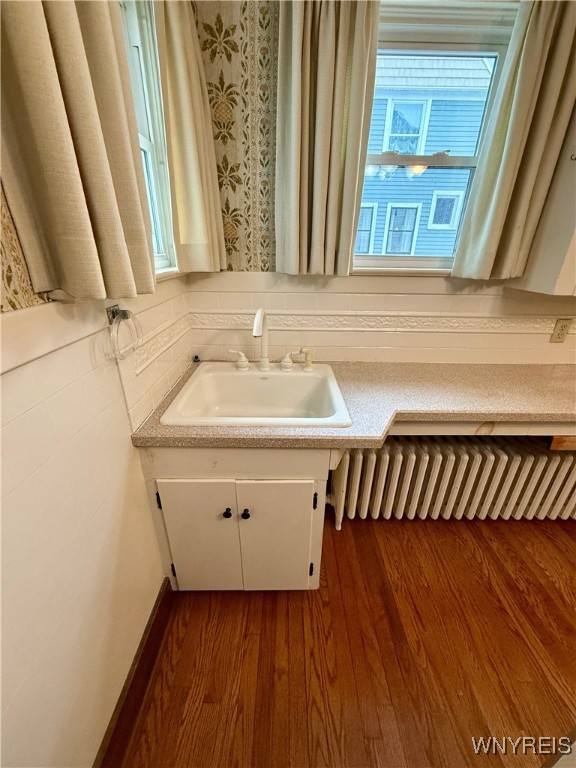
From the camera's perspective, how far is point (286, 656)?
3.45ft

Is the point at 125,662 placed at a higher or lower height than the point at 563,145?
lower

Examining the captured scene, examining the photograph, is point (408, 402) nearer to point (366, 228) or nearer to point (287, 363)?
point (287, 363)

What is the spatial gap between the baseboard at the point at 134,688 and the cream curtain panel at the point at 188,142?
1.34 metres

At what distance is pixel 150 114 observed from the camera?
3.42 ft

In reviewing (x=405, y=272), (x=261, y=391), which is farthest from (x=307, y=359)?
(x=405, y=272)

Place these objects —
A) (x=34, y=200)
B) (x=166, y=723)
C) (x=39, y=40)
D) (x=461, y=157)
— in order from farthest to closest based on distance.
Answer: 1. (x=461, y=157)
2. (x=166, y=723)
3. (x=34, y=200)
4. (x=39, y=40)

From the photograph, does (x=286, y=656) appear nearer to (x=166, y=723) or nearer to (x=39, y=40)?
(x=166, y=723)

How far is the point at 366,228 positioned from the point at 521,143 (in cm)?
60

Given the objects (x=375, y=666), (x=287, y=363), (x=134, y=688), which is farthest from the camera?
(x=287, y=363)

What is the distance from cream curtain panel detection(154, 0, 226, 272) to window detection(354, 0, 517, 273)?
0.68 m

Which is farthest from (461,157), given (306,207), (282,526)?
(282,526)

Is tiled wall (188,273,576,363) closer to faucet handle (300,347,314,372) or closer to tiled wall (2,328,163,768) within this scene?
faucet handle (300,347,314,372)

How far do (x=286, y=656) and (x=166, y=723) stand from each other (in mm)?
407

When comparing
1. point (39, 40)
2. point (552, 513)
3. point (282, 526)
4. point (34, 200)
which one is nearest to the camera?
point (39, 40)
